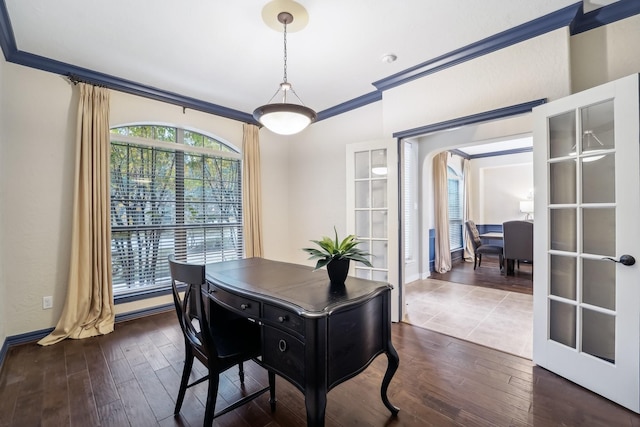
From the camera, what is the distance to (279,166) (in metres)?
4.83

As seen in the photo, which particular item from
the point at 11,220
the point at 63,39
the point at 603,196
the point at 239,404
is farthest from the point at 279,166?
the point at 603,196

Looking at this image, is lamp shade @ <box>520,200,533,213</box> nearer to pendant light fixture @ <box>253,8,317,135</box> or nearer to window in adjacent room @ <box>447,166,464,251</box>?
window in adjacent room @ <box>447,166,464,251</box>

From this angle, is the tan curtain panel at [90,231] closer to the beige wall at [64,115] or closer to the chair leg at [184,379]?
the beige wall at [64,115]

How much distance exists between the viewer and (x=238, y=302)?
1619 millimetres

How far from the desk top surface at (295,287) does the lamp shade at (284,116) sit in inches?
43.8

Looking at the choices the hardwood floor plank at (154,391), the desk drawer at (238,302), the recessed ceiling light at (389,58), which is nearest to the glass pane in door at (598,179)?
the recessed ceiling light at (389,58)

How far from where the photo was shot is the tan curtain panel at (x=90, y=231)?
9.42 ft

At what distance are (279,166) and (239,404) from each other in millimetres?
3673

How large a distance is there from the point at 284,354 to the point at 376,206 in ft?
7.74

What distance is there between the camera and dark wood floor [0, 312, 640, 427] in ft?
5.66

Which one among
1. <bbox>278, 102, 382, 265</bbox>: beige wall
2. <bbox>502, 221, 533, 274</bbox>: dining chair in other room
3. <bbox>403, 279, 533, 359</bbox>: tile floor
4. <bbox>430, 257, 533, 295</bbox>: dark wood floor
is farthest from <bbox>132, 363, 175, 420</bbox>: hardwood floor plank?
<bbox>502, 221, 533, 274</bbox>: dining chair in other room

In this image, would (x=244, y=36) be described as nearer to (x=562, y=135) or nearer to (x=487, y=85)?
(x=487, y=85)

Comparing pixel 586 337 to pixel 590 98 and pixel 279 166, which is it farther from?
pixel 279 166

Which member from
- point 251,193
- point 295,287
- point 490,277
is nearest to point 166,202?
point 251,193
